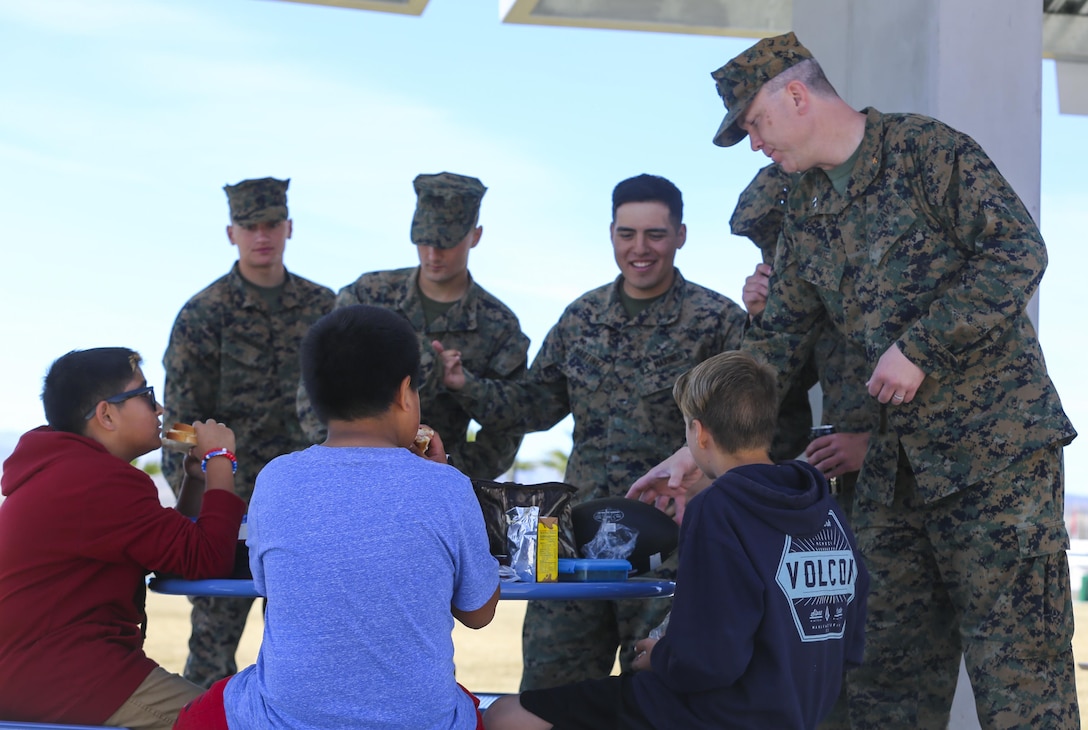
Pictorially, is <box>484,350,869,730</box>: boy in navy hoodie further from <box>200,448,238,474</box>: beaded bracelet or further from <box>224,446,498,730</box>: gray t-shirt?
<box>200,448,238,474</box>: beaded bracelet

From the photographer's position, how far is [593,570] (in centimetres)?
269

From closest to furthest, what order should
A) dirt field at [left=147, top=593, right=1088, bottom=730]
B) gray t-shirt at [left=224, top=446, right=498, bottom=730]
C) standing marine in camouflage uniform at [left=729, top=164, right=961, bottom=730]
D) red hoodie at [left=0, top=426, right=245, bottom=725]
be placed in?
gray t-shirt at [left=224, top=446, right=498, bottom=730] → red hoodie at [left=0, top=426, right=245, bottom=725] → standing marine in camouflage uniform at [left=729, top=164, right=961, bottom=730] → dirt field at [left=147, top=593, right=1088, bottom=730]

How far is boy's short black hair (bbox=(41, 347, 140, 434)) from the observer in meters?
2.90

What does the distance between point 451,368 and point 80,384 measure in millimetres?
1408

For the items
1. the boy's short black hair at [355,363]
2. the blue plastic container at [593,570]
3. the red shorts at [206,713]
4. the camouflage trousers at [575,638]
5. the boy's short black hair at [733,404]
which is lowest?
the camouflage trousers at [575,638]

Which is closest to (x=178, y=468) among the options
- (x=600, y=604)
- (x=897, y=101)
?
(x=600, y=604)

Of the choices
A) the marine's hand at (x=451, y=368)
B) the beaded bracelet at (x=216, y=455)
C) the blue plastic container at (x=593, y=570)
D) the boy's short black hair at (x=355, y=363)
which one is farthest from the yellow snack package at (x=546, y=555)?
the marine's hand at (x=451, y=368)

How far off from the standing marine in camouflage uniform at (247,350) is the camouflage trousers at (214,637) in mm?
53

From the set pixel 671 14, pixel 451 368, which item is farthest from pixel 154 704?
pixel 671 14

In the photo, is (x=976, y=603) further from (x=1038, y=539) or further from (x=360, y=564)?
(x=360, y=564)

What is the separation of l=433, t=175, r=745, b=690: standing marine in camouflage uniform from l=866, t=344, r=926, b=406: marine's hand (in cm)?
104

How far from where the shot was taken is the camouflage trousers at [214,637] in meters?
4.89

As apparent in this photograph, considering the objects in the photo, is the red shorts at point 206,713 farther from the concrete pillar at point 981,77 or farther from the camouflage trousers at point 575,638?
the concrete pillar at point 981,77

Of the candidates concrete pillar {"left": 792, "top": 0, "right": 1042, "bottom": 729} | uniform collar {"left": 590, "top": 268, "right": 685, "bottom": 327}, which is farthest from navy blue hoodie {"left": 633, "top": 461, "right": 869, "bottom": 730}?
concrete pillar {"left": 792, "top": 0, "right": 1042, "bottom": 729}
